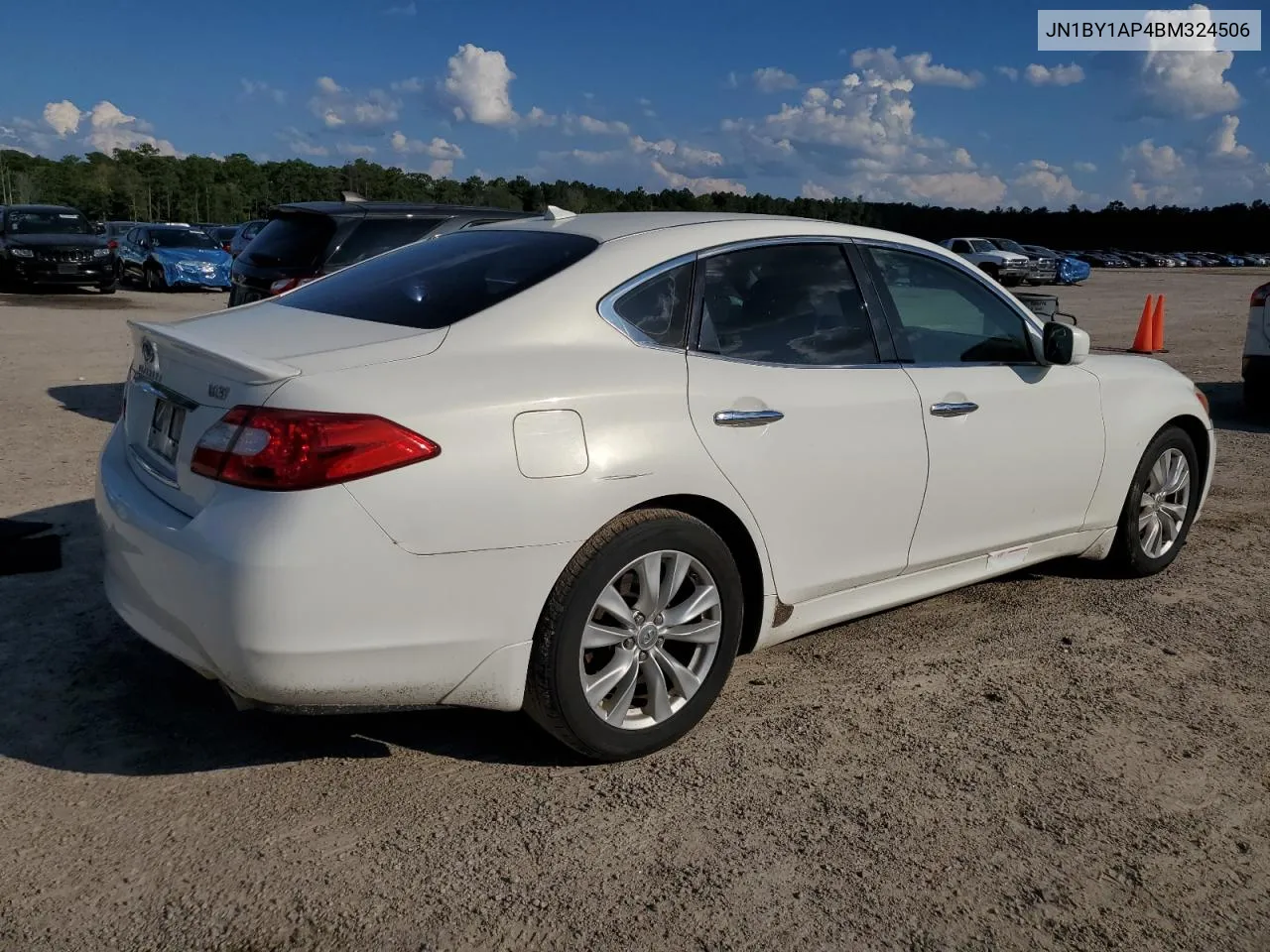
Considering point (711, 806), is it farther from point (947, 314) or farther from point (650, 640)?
point (947, 314)

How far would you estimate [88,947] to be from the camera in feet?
8.05

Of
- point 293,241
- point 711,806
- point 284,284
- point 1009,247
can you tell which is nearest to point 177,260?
point 293,241

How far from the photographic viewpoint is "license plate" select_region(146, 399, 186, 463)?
3150 mm

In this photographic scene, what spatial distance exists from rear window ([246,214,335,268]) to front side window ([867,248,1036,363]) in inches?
219

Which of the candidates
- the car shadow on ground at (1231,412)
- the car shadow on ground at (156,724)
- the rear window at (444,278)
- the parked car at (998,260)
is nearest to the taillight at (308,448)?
the rear window at (444,278)

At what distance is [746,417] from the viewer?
3479mm

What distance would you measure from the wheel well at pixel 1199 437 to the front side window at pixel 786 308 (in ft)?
7.23

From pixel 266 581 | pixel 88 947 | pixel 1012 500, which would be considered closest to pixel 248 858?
pixel 88 947

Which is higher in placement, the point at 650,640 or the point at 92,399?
the point at 650,640

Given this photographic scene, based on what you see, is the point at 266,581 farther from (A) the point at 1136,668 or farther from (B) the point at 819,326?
(A) the point at 1136,668

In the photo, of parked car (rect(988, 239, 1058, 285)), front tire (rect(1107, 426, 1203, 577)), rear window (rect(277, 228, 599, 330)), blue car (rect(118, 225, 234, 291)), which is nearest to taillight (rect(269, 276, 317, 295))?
rear window (rect(277, 228, 599, 330))

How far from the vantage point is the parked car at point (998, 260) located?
122ft

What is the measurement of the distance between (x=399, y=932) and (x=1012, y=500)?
114 inches

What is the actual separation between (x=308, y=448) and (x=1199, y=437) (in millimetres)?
4472
